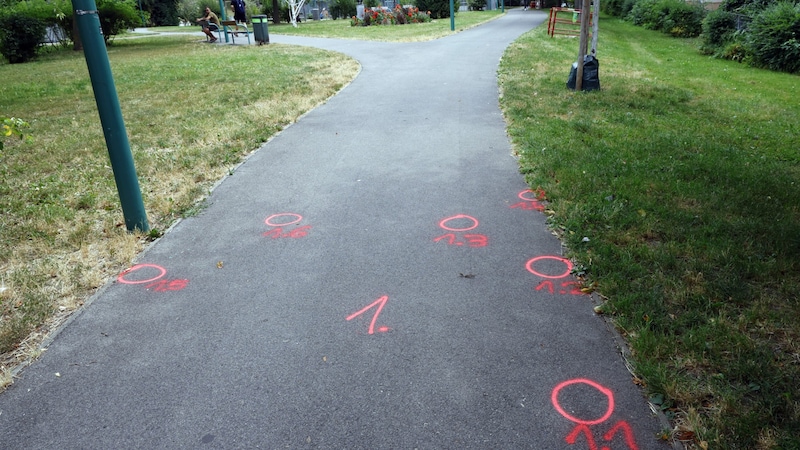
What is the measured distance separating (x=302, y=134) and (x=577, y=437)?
6500 millimetres

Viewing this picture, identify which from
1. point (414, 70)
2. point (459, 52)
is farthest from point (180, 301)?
point (459, 52)

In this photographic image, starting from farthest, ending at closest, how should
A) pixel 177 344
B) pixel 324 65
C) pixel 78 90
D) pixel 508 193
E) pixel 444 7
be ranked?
1. pixel 444 7
2. pixel 324 65
3. pixel 78 90
4. pixel 508 193
5. pixel 177 344

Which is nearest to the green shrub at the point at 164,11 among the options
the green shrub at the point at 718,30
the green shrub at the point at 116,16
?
the green shrub at the point at 116,16

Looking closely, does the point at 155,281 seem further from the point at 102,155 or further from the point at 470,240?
the point at 102,155

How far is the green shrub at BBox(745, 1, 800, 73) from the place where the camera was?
1352 centimetres

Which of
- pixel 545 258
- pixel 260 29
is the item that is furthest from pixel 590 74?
pixel 260 29

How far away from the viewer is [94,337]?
342cm

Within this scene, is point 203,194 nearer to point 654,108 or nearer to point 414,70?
point 654,108

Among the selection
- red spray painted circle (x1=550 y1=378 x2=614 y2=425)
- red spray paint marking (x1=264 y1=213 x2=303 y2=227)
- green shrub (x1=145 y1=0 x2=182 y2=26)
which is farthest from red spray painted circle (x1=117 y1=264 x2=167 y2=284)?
green shrub (x1=145 y1=0 x2=182 y2=26)

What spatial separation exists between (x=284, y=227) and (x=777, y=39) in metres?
14.5

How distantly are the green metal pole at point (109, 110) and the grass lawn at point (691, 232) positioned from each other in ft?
12.0

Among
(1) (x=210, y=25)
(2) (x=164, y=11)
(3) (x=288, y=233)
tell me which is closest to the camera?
(3) (x=288, y=233)

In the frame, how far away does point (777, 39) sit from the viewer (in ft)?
45.6

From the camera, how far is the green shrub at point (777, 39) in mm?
13516
